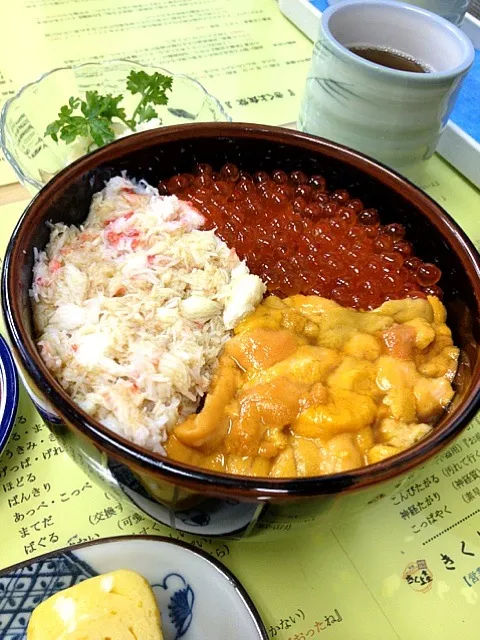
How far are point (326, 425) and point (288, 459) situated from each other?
0.07m

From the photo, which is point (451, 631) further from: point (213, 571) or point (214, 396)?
point (214, 396)

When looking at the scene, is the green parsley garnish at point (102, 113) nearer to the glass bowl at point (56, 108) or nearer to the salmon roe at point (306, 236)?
the glass bowl at point (56, 108)

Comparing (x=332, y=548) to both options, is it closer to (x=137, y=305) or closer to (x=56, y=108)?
(x=137, y=305)

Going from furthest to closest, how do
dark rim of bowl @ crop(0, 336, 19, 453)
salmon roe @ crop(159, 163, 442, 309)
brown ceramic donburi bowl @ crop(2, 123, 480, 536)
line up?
1. salmon roe @ crop(159, 163, 442, 309)
2. dark rim of bowl @ crop(0, 336, 19, 453)
3. brown ceramic donburi bowl @ crop(2, 123, 480, 536)

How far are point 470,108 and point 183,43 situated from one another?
954 millimetres

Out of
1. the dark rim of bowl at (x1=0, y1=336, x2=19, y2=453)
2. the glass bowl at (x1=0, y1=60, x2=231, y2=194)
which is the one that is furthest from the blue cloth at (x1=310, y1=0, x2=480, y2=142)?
the dark rim of bowl at (x1=0, y1=336, x2=19, y2=453)

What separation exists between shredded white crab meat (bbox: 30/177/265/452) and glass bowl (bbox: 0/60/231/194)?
0.33 metres

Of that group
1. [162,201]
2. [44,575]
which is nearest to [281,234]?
→ [162,201]

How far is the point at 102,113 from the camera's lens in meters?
1.36

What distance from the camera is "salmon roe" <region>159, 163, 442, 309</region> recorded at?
43.3 inches

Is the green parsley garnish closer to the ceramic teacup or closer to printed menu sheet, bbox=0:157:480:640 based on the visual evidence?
the ceramic teacup

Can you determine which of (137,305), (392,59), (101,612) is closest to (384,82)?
(392,59)

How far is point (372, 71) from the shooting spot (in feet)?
4.12

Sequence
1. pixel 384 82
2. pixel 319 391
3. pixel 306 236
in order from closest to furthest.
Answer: pixel 319 391 < pixel 306 236 < pixel 384 82
